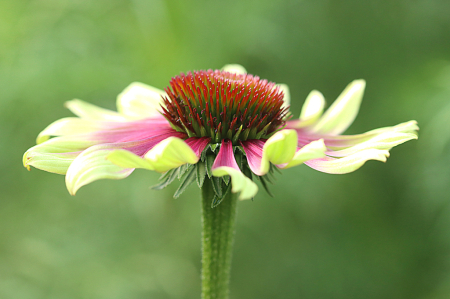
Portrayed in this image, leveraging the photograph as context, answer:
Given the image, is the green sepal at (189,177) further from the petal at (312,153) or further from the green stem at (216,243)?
the petal at (312,153)

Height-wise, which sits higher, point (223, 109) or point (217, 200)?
point (223, 109)

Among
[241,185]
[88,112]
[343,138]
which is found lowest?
[241,185]

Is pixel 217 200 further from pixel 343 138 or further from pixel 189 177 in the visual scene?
pixel 343 138

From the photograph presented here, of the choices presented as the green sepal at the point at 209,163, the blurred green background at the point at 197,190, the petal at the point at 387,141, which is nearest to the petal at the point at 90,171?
the green sepal at the point at 209,163

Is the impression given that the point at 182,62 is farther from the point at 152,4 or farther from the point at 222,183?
the point at 222,183

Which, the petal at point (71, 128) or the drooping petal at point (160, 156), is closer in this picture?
the drooping petal at point (160, 156)

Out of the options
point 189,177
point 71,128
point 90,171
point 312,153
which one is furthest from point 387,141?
point 71,128
